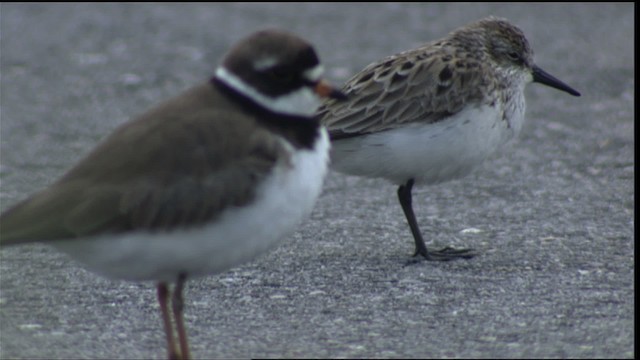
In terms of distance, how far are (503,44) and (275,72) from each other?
3.14 metres

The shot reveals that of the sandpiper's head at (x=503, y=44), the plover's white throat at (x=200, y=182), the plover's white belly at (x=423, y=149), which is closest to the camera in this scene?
the plover's white throat at (x=200, y=182)

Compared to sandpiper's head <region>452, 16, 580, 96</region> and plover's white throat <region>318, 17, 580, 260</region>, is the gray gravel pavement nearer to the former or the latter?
plover's white throat <region>318, 17, 580, 260</region>

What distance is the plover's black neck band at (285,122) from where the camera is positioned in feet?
17.6

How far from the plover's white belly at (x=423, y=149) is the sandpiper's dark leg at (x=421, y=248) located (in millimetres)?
209

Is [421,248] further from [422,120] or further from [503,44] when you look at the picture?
[503,44]

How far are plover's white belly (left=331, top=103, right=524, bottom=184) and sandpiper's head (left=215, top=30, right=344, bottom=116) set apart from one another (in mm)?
2066

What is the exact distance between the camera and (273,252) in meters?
7.77

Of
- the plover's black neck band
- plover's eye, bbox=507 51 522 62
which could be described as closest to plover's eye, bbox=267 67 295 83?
the plover's black neck band

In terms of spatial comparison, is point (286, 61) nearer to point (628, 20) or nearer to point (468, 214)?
point (468, 214)

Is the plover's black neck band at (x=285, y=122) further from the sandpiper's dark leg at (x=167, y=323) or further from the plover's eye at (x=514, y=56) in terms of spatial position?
the plover's eye at (x=514, y=56)

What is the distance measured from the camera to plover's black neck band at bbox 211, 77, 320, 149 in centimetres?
538

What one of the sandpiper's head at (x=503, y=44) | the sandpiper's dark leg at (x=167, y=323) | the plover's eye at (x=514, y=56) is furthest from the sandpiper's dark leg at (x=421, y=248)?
the sandpiper's dark leg at (x=167, y=323)

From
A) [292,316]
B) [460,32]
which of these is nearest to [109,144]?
[292,316]

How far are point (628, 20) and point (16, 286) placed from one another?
9.08 meters
